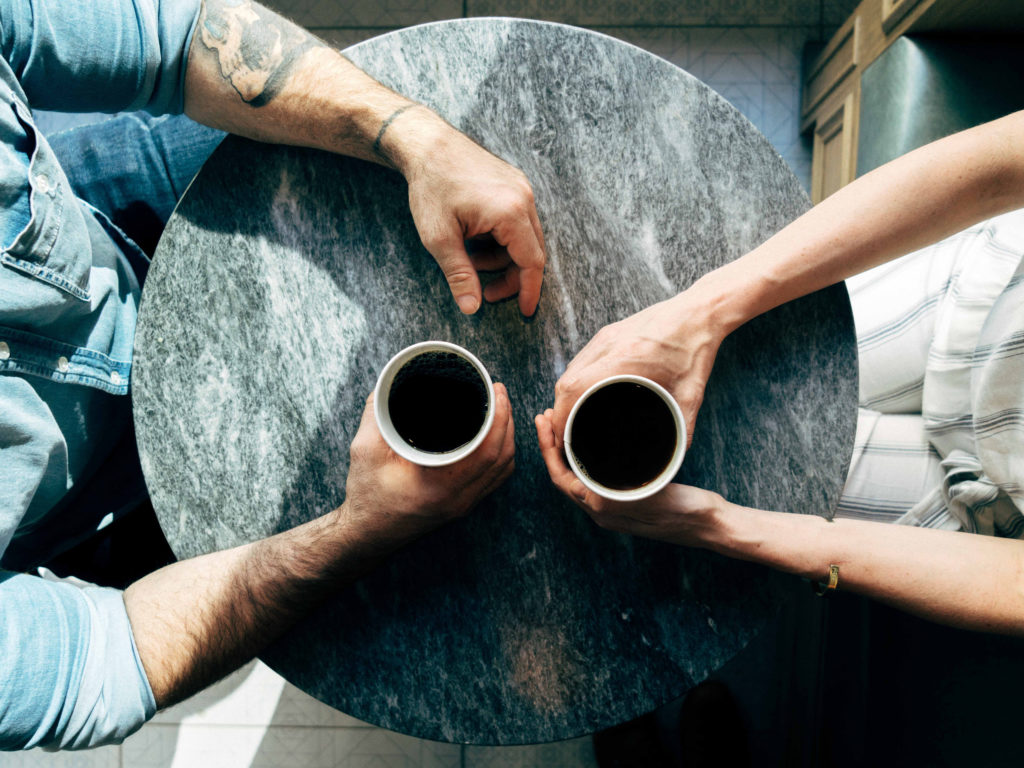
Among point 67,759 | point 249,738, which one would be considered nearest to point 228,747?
point 249,738

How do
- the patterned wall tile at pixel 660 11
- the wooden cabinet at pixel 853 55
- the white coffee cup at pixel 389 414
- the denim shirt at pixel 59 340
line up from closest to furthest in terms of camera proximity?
the white coffee cup at pixel 389 414 → the denim shirt at pixel 59 340 → the wooden cabinet at pixel 853 55 → the patterned wall tile at pixel 660 11

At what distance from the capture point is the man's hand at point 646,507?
2.35ft

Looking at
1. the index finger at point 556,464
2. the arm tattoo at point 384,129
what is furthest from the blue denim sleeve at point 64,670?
the arm tattoo at point 384,129

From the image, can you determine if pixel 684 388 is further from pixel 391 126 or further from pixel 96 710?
pixel 96 710

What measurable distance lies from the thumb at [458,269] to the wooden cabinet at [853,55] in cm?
97

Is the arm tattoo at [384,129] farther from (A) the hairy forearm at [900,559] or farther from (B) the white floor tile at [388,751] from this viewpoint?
(B) the white floor tile at [388,751]

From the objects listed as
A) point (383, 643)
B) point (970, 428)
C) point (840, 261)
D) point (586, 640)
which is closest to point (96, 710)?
point (383, 643)

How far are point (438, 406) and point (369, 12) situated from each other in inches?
57.4

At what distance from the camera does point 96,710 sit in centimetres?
72

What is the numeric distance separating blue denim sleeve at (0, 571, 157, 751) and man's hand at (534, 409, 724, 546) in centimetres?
57

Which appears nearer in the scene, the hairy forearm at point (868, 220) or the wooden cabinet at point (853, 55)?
the hairy forearm at point (868, 220)

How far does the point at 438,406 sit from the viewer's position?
0.68m

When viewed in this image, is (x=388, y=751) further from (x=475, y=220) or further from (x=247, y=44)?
(x=247, y=44)

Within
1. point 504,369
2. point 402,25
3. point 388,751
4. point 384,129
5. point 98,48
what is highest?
point 402,25
